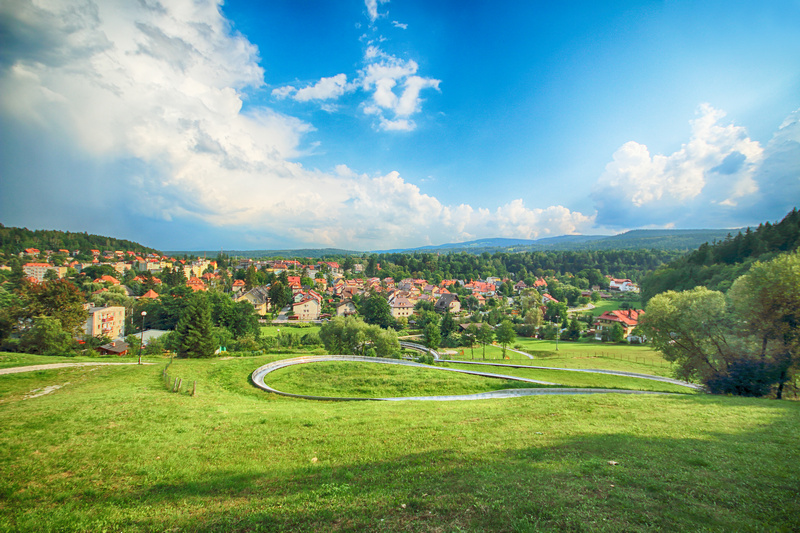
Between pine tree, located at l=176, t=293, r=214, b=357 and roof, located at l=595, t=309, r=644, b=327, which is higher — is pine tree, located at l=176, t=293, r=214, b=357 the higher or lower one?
the higher one

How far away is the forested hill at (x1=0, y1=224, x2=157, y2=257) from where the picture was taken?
4387 inches

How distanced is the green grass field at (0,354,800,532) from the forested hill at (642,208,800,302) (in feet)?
178

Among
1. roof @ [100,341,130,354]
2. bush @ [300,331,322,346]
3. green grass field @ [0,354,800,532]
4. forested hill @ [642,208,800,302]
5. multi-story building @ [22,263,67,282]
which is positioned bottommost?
bush @ [300,331,322,346]

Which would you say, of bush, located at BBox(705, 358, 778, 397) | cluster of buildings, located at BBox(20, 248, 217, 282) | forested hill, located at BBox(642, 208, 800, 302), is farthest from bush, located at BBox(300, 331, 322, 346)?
cluster of buildings, located at BBox(20, 248, 217, 282)

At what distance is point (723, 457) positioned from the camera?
296 inches

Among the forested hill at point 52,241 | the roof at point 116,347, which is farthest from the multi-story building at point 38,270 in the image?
the roof at point 116,347

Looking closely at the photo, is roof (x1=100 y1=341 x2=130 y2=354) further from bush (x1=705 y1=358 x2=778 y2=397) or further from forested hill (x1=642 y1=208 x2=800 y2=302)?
forested hill (x1=642 y1=208 x2=800 y2=302)

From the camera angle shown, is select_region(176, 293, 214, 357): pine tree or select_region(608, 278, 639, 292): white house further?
select_region(608, 278, 639, 292): white house

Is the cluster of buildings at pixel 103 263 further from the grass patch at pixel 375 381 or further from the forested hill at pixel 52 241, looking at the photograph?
the grass patch at pixel 375 381

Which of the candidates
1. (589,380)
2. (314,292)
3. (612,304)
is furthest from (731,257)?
(314,292)

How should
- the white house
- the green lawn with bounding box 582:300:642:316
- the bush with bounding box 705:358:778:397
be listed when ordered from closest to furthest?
the bush with bounding box 705:358:778:397
the green lawn with bounding box 582:300:642:316
the white house

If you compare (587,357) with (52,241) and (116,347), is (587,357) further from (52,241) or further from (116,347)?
(52,241)

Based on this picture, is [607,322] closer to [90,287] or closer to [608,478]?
[608,478]

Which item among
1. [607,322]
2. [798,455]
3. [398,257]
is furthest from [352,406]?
[398,257]
